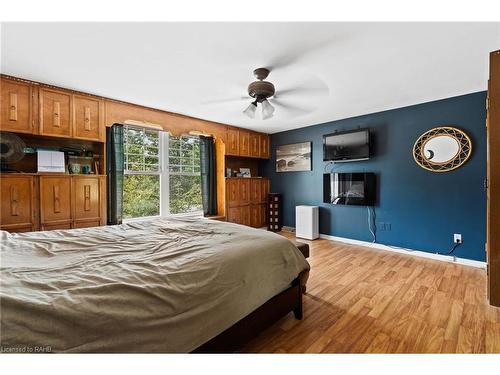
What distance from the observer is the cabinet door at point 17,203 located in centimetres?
242

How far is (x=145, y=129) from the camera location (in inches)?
148

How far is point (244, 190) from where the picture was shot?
16.3 ft

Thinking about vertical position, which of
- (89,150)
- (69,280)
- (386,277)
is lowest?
(386,277)

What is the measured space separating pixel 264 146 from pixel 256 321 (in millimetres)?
4312

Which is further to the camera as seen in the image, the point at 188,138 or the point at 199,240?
the point at 188,138

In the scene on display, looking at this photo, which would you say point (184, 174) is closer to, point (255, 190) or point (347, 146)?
point (255, 190)

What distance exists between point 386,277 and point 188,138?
3.83 m

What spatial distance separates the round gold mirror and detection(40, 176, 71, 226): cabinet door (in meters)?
4.84

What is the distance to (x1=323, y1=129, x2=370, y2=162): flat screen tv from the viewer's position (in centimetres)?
393

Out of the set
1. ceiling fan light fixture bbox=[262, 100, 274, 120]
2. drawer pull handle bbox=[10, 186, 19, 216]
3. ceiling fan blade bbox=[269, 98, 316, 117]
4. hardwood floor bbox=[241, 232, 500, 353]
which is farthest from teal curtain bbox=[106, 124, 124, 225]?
hardwood floor bbox=[241, 232, 500, 353]

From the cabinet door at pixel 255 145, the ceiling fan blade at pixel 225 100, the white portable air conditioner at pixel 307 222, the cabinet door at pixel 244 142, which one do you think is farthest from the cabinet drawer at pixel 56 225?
the white portable air conditioner at pixel 307 222

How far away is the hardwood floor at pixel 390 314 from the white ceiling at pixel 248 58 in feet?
7.53
